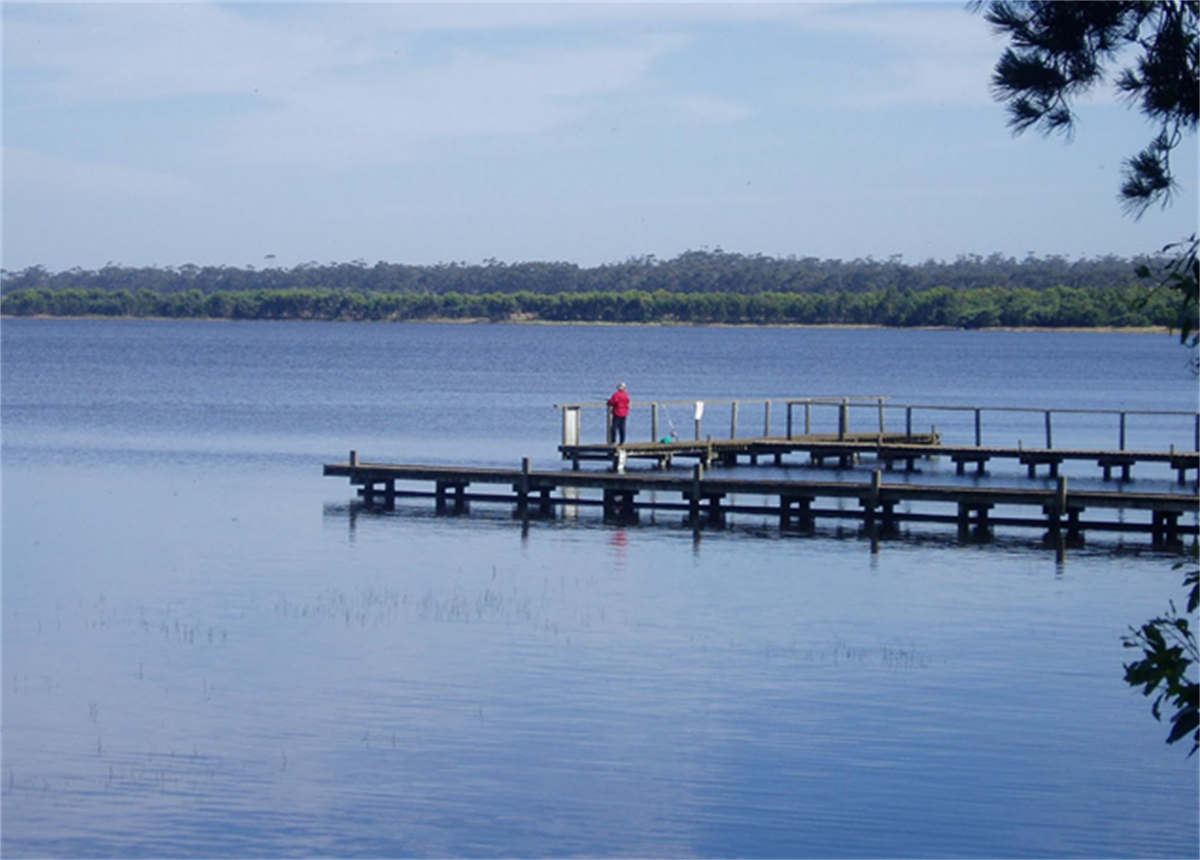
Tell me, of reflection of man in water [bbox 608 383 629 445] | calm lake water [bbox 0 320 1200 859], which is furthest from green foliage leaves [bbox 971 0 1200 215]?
reflection of man in water [bbox 608 383 629 445]

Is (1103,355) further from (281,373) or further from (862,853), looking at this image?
(862,853)

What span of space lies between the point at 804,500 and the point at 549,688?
14782mm

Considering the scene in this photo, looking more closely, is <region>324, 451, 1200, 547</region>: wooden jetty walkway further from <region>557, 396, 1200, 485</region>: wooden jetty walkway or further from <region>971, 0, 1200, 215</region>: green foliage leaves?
<region>971, 0, 1200, 215</region>: green foliage leaves

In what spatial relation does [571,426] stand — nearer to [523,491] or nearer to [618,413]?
[618,413]

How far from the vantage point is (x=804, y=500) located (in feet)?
108

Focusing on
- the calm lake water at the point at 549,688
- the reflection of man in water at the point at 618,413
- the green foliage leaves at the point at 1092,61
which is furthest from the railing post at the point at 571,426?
the green foliage leaves at the point at 1092,61

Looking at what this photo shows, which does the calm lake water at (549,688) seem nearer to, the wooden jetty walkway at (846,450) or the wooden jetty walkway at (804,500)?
the wooden jetty walkway at (804,500)

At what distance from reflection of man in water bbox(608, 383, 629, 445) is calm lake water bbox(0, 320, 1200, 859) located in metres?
5.40

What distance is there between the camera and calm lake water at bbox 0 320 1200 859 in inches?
574

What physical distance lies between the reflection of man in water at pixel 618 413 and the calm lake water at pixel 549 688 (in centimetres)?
540

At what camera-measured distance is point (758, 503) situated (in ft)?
124

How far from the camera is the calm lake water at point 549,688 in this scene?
14.6m

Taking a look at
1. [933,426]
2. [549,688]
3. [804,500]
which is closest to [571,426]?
[804,500]

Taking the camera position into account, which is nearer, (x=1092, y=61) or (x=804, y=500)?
(x=1092, y=61)
